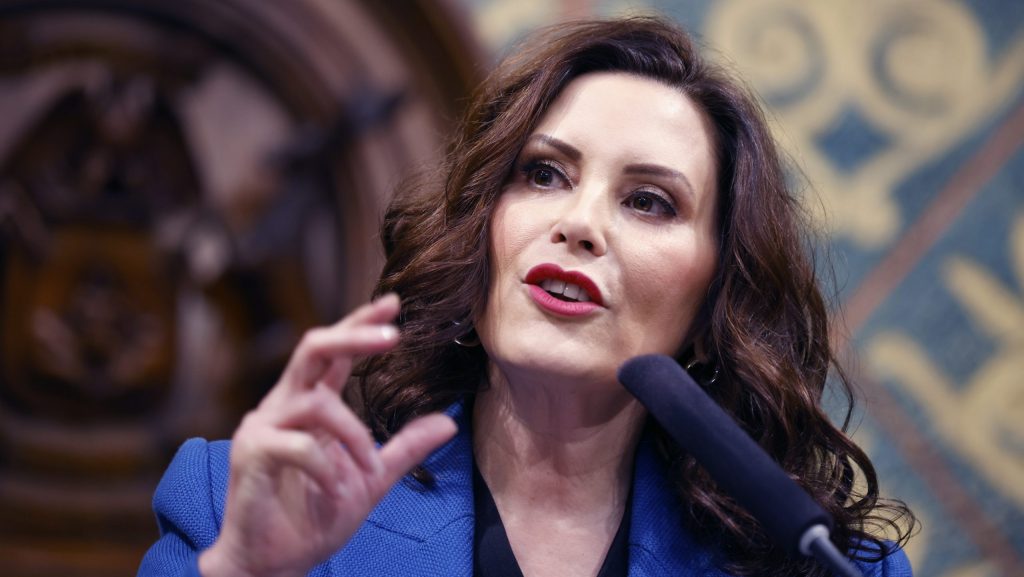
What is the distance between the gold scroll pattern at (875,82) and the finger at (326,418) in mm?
1486

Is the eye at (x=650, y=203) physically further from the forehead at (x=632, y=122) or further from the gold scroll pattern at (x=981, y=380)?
the gold scroll pattern at (x=981, y=380)

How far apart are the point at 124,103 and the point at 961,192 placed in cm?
155

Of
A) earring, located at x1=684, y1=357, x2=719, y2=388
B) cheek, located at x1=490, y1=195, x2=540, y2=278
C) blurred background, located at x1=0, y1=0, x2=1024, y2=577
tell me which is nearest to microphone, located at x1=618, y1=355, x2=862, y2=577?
cheek, located at x1=490, y1=195, x2=540, y2=278

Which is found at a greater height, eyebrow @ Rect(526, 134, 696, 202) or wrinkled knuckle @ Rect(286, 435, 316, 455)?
eyebrow @ Rect(526, 134, 696, 202)

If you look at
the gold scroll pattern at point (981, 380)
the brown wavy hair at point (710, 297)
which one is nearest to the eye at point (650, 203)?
the brown wavy hair at point (710, 297)

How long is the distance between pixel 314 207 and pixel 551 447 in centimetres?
97

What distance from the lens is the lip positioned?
1.17 m

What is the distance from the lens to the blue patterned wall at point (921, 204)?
7.07 ft

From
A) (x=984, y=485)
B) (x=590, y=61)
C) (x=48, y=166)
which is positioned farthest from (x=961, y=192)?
(x=48, y=166)

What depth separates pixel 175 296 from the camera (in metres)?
2.05

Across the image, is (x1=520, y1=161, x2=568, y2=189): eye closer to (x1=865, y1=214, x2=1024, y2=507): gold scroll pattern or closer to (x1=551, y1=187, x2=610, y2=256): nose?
(x1=551, y1=187, x2=610, y2=256): nose

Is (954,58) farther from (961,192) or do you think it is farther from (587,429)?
(587,429)

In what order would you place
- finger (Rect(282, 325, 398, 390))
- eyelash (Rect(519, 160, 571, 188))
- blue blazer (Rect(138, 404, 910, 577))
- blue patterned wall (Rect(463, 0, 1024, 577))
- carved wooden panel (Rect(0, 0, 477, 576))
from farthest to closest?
1. blue patterned wall (Rect(463, 0, 1024, 577))
2. carved wooden panel (Rect(0, 0, 477, 576))
3. eyelash (Rect(519, 160, 571, 188))
4. blue blazer (Rect(138, 404, 910, 577))
5. finger (Rect(282, 325, 398, 390))

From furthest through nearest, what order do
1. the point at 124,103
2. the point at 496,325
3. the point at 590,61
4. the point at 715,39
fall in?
the point at 715,39 < the point at 124,103 < the point at 590,61 < the point at 496,325
